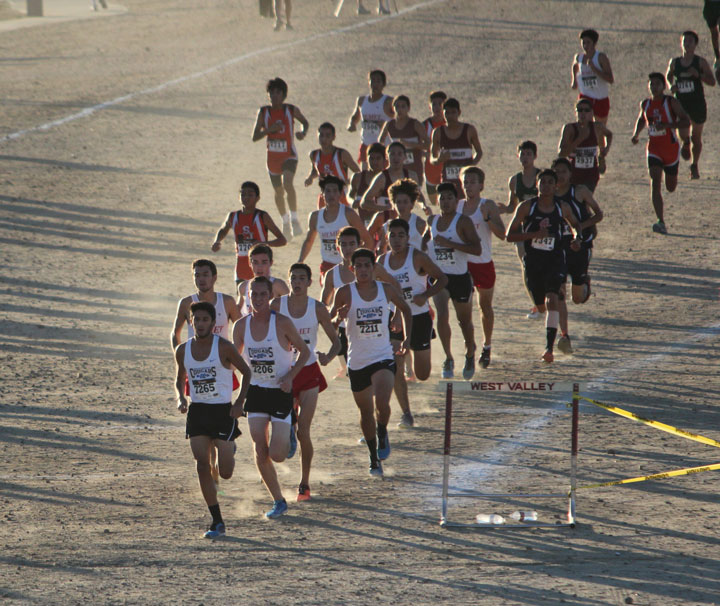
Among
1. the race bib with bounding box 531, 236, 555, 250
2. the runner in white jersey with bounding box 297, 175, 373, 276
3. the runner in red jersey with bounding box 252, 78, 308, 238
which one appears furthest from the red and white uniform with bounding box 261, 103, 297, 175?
the race bib with bounding box 531, 236, 555, 250

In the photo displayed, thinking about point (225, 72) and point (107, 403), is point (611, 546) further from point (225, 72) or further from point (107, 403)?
point (225, 72)

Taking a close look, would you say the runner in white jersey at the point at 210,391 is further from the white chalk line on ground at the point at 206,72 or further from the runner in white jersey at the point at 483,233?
the white chalk line on ground at the point at 206,72

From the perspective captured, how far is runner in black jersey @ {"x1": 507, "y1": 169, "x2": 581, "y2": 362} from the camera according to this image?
12.8m

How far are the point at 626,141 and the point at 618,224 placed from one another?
5501mm

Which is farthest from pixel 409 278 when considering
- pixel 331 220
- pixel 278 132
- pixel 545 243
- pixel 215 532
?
pixel 278 132

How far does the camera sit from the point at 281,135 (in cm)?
1773

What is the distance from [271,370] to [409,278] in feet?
7.65

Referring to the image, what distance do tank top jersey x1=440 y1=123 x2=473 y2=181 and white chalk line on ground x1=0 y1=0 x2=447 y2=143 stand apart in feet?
40.7

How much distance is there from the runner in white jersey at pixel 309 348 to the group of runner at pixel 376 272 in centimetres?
1

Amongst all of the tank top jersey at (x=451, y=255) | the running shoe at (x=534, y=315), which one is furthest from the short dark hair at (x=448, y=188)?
the running shoe at (x=534, y=315)

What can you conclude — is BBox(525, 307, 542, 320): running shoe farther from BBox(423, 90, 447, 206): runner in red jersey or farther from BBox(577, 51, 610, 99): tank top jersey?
BBox(577, 51, 610, 99): tank top jersey

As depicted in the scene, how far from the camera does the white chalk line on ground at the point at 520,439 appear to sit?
994 centimetres

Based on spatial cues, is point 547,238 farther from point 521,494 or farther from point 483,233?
point 521,494

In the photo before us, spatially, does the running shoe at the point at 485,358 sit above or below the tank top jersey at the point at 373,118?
below
